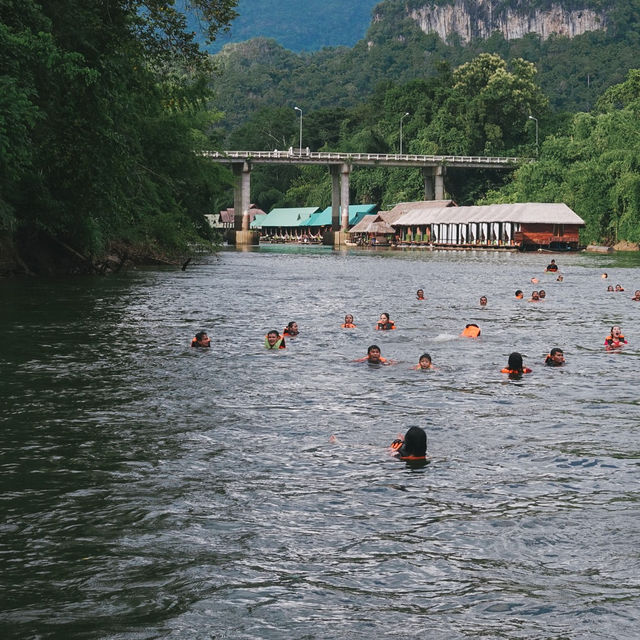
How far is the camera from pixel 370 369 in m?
23.8

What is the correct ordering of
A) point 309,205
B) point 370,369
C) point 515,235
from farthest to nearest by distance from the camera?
point 309,205
point 515,235
point 370,369

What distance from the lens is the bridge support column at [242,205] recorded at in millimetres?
157125

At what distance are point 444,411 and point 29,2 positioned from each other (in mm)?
16496

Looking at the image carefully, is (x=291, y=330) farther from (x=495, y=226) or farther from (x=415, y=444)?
(x=495, y=226)

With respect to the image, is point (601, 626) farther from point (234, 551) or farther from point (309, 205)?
point (309, 205)

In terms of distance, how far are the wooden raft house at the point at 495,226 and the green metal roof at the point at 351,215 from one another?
20.0 m

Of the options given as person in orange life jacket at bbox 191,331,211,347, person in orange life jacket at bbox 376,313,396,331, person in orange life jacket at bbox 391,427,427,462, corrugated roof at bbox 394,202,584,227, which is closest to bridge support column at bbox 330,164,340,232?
corrugated roof at bbox 394,202,584,227

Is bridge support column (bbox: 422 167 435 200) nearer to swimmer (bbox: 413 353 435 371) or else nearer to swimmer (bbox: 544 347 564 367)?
swimmer (bbox: 544 347 564 367)

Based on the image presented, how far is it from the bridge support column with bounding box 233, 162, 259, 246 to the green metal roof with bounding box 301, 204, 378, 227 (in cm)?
1693

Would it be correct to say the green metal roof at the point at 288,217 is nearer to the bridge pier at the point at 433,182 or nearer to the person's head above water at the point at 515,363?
the bridge pier at the point at 433,182

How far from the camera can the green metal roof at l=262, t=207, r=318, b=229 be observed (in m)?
183

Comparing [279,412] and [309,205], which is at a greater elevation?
[309,205]

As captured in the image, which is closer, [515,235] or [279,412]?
[279,412]

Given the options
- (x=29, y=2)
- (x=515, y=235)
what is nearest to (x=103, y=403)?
(x=29, y=2)
